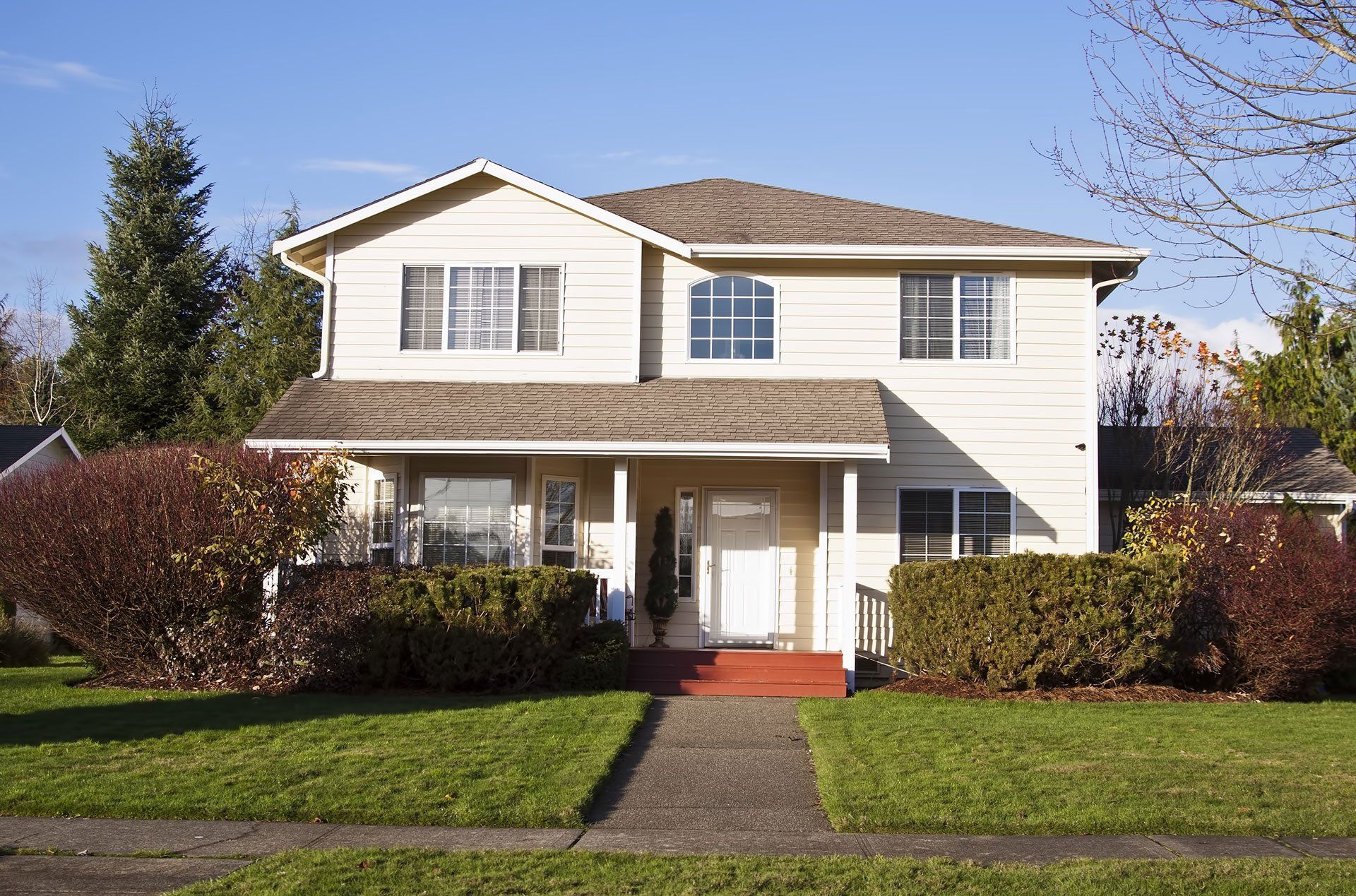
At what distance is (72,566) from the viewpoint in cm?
1359

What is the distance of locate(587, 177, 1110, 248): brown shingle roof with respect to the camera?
54.1ft

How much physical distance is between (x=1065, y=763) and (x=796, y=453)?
5.56 meters

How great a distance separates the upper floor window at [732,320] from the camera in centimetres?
1672

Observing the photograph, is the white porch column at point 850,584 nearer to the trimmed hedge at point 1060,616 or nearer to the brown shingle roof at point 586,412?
the brown shingle roof at point 586,412

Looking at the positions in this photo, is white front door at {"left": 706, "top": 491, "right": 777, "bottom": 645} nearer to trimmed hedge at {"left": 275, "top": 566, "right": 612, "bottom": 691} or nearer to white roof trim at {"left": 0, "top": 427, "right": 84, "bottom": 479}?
trimmed hedge at {"left": 275, "top": 566, "right": 612, "bottom": 691}

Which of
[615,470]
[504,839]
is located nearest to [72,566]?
[615,470]

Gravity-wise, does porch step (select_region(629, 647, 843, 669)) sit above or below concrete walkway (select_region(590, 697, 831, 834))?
above

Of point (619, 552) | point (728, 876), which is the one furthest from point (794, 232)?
point (728, 876)

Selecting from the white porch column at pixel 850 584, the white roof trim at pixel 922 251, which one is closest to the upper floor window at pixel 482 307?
the white roof trim at pixel 922 251

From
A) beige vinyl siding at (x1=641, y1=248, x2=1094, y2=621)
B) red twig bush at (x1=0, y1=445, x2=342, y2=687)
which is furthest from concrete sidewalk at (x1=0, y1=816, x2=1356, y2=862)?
beige vinyl siding at (x1=641, y1=248, x2=1094, y2=621)

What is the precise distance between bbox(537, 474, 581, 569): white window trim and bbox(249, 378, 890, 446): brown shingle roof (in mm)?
1111

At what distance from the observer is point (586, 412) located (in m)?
15.5

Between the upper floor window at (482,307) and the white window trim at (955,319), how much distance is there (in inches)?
185

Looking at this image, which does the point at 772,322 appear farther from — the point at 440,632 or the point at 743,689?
the point at 440,632
